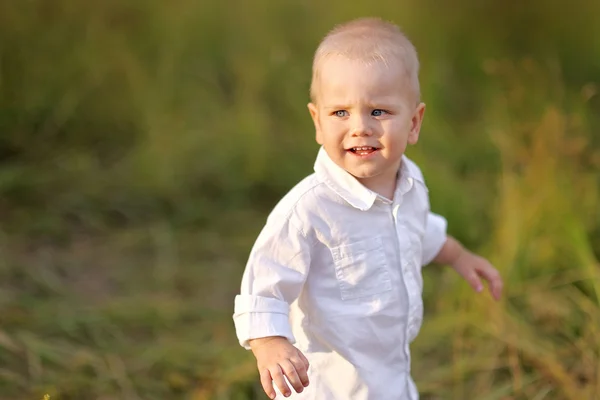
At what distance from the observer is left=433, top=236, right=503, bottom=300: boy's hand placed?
2010 mm

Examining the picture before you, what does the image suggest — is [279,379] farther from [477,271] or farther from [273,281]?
[477,271]

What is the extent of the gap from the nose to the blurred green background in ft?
3.39

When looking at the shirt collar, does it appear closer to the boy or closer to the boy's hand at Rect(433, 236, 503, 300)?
the boy

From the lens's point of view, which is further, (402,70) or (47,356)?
(47,356)

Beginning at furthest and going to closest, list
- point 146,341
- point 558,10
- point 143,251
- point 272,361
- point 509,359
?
point 558,10 → point 143,251 → point 146,341 → point 509,359 → point 272,361

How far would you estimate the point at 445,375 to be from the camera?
7.95 feet

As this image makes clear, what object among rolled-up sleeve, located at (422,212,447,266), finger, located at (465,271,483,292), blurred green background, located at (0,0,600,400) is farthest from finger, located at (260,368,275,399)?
blurred green background, located at (0,0,600,400)

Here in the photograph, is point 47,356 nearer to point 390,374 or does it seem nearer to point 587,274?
point 390,374

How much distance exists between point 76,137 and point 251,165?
85 cm

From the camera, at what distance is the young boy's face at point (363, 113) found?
60.8 inches

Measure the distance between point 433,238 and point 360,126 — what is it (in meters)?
0.50

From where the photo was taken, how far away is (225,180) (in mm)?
3785

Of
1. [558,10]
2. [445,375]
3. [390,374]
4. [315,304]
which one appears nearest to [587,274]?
[445,375]

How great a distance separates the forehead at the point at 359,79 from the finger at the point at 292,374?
48cm
